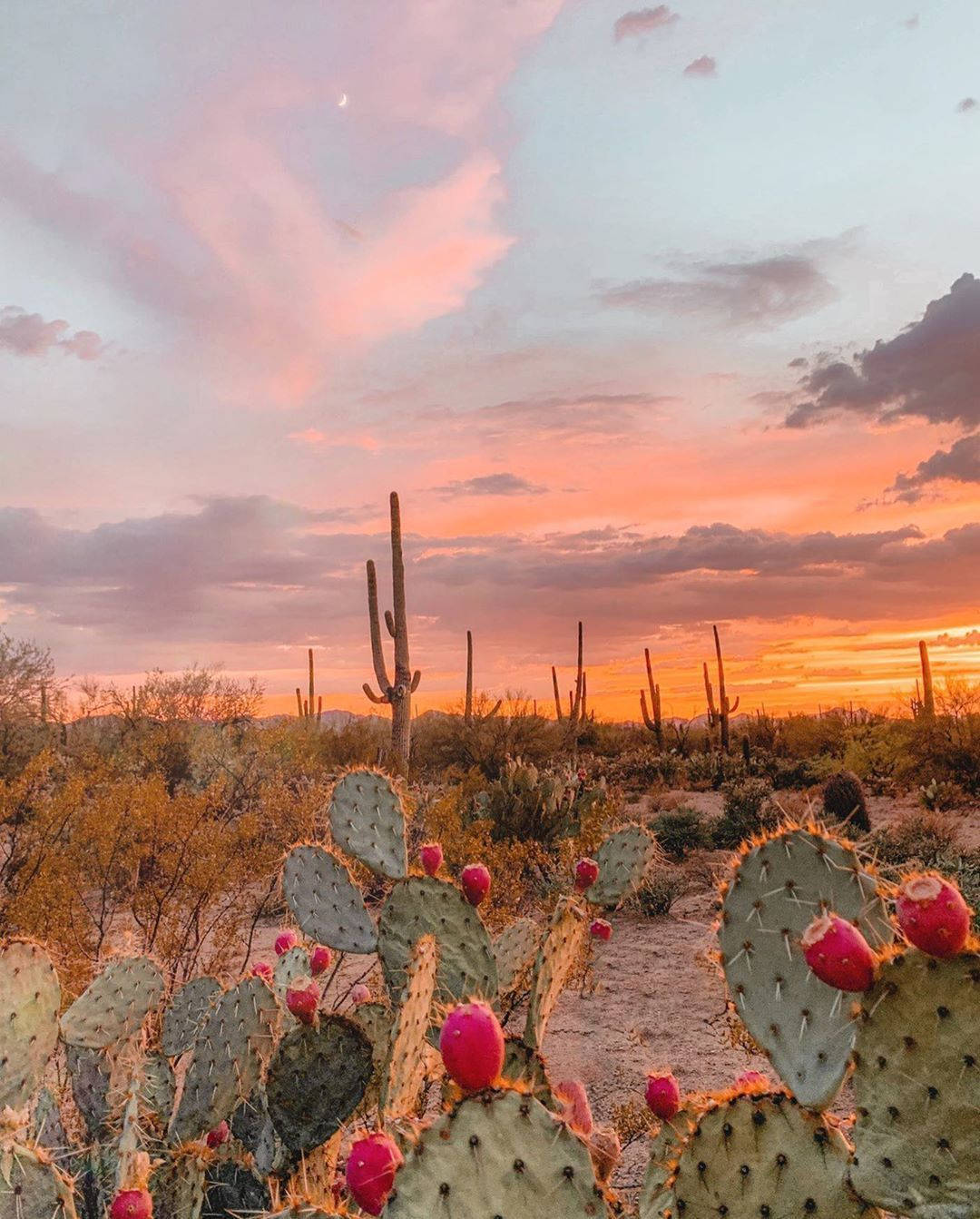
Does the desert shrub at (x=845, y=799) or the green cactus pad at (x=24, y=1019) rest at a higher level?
the green cactus pad at (x=24, y=1019)

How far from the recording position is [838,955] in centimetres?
176

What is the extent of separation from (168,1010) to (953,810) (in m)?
13.8

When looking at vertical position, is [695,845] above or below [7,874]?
below

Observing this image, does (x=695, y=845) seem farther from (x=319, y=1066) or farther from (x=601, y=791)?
(x=319, y=1066)

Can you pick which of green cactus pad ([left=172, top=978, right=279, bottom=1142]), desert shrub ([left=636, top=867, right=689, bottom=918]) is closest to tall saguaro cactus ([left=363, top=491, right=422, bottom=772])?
desert shrub ([left=636, top=867, right=689, bottom=918])

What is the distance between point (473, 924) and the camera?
4.06m

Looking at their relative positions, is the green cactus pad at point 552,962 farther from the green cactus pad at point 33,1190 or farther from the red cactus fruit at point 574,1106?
the green cactus pad at point 33,1190

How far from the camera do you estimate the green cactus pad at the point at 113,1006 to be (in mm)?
4168

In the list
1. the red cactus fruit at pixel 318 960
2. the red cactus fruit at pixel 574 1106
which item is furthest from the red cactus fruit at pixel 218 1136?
the red cactus fruit at pixel 574 1106

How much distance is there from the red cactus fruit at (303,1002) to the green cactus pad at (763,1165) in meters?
1.36

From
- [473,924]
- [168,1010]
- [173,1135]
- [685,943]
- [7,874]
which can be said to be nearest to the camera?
[173,1135]

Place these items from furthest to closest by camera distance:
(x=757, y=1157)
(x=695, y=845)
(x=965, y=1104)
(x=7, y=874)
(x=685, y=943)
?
(x=695, y=845) < (x=685, y=943) < (x=7, y=874) < (x=757, y=1157) < (x=965, y=1104)

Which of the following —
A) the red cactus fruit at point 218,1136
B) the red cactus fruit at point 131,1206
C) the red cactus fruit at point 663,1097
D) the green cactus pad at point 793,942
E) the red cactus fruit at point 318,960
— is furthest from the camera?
the red cactus fruit at point 318,960

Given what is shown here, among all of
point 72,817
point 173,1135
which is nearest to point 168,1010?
point 173,1135
